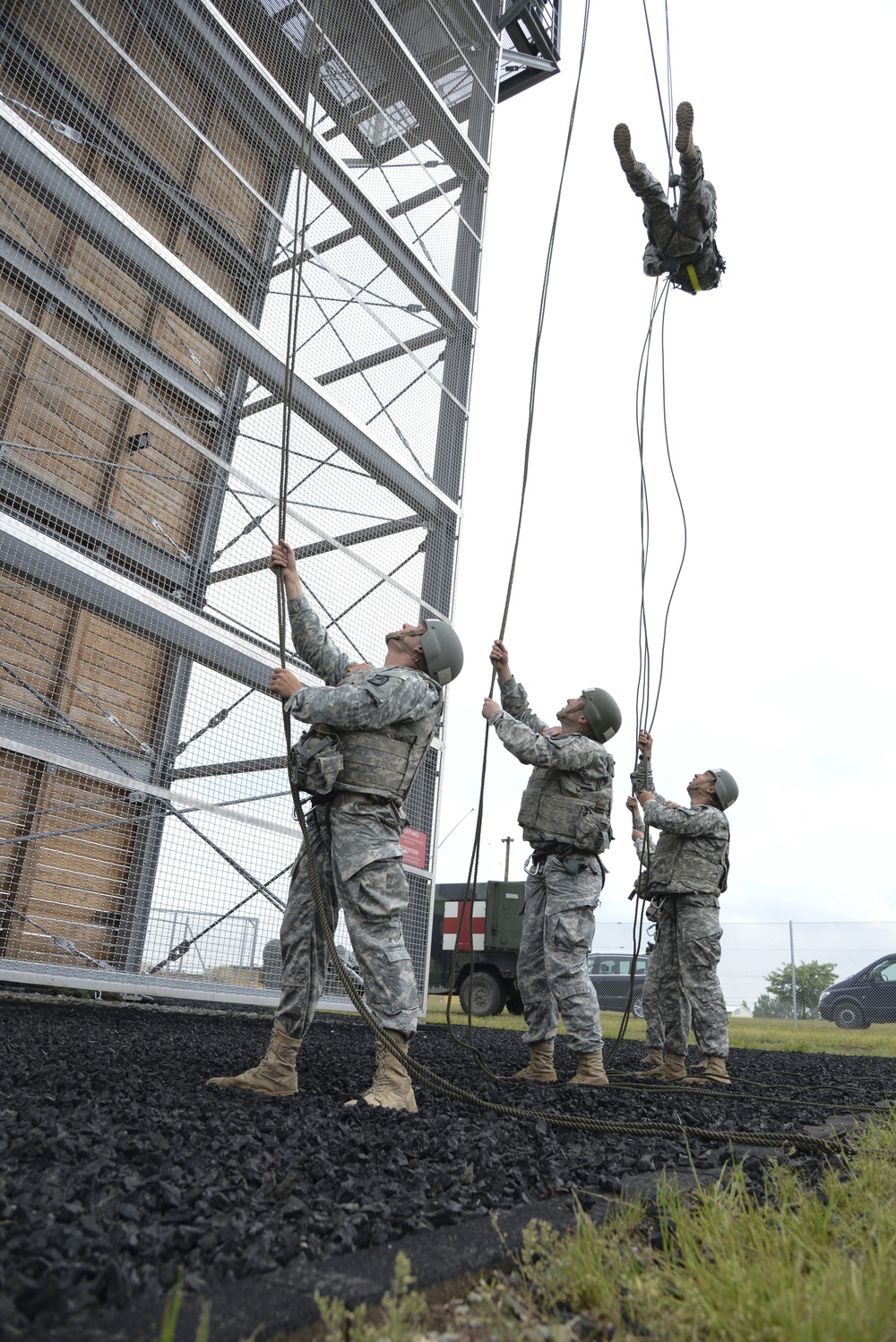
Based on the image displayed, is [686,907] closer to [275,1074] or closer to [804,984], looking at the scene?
[275,1074]

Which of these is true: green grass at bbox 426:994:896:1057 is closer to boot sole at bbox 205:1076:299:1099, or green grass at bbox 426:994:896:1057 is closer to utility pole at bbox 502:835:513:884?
boot sole at bbox 205:1076:299:1099

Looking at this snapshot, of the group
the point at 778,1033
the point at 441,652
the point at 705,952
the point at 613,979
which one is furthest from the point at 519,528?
the point at 613,979

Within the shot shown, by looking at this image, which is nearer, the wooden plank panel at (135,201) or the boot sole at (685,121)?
the boot sole at (685,121)

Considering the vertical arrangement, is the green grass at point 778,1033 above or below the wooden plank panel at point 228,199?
below

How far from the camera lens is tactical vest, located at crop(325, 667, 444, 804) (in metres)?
3.34

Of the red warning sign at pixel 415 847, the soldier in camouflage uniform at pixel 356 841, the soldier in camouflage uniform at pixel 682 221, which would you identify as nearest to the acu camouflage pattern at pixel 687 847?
the soldier in camouflage uniform at pixel 356 841

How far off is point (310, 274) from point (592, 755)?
22.8ft

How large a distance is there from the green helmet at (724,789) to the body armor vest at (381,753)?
120 inches

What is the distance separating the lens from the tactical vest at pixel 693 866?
558 centimetres

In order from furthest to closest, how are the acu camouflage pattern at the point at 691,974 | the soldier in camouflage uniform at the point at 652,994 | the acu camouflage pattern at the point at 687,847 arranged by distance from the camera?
the soldier in camouflage uniform at the point at 652,994
the acu camouflage pattern at the point at 687,847
the acu camouflage pattern at the point at 691,974

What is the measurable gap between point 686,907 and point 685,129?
4.42m

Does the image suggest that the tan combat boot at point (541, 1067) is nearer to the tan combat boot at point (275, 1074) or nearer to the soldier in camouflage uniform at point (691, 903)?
the soldier in camouflage uniform at point (691, 903)

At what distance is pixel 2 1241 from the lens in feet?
4.35

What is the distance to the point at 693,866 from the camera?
221 inches
